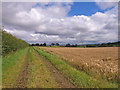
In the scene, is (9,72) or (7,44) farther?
(7,44)

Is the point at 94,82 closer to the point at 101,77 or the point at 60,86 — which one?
the point at 101,77

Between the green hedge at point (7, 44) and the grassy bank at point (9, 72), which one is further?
the green hedge at point (7, 44)

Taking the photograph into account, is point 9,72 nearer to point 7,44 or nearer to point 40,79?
point 40,79

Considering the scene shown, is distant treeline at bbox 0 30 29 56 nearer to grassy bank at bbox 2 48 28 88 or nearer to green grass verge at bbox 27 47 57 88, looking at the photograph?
grassy bank at bbox 2 48 28 88

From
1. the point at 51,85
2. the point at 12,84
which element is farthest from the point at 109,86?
the point at 12,84

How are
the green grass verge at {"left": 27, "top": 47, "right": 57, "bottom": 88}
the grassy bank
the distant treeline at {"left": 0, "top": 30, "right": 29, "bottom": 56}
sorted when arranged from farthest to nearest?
the distant treeline at {"left": 0, "top": 30, "right": 29, "bottom": 56} < the grassy bank < the green grass verge at {"left": 27, "top": 47, "right": 57, "bottom": 88}

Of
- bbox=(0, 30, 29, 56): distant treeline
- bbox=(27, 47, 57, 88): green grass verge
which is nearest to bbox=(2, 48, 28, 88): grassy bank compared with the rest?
bbox=(27, 47, 57, 88): green grass verge

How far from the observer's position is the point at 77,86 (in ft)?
15.6

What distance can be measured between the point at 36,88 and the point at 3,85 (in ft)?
7.46

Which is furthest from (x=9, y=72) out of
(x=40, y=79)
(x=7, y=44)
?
(x=7, y=44)

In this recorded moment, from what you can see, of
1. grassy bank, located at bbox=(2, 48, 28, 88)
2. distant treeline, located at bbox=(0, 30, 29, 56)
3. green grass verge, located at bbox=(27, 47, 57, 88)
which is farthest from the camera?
distant treeline, located at bbox=(0, 30, 29, 56)

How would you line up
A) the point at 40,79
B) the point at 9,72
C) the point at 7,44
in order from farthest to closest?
the point at 7,44
the point at 9,72
the point at 40,79

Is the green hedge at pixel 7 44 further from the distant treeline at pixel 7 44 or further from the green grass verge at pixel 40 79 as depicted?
the green grass verge at pixel 40 79

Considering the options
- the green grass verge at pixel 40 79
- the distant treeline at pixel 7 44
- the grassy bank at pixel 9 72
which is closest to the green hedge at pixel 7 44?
the distant treeline at pixel 7 44
